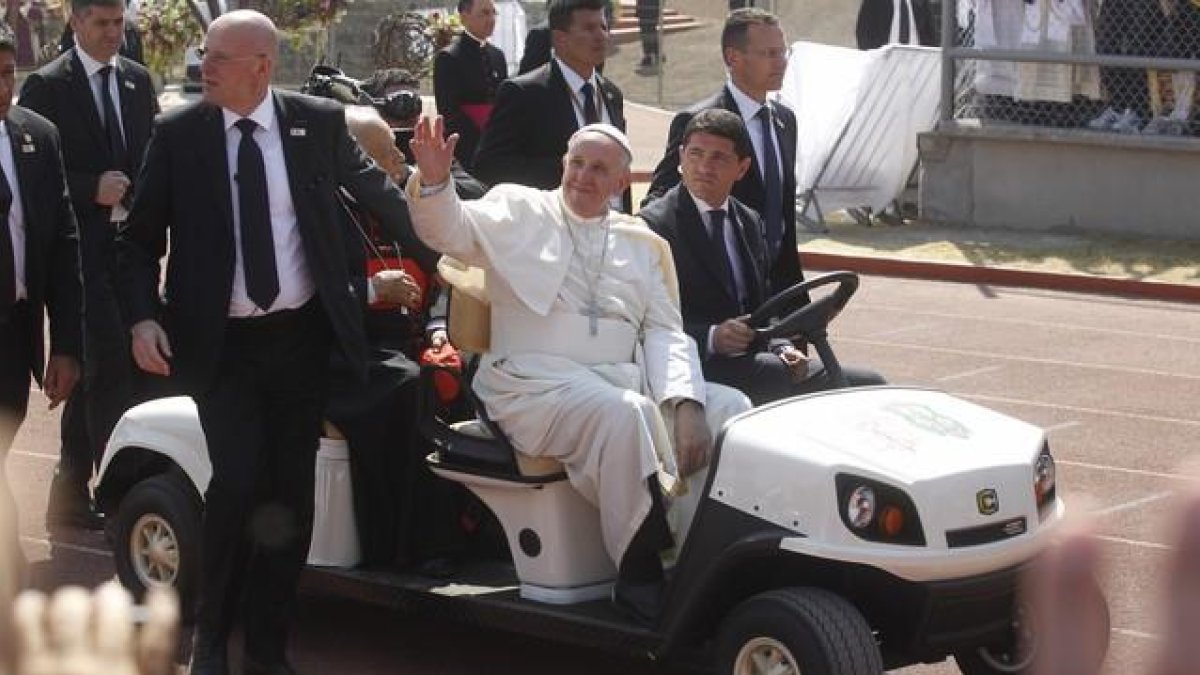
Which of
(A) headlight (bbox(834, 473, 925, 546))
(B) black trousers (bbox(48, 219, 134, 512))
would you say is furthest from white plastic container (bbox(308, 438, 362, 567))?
(B) black trousers (bbox(48, 219, 134, 512))

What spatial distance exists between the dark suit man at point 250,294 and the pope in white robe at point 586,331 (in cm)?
36

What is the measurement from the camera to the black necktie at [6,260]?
648 centimetres

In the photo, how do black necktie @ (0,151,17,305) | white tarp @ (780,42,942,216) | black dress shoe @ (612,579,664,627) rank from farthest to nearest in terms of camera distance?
white tarp @ (780,42,942,216) → black necktie @ (0,151,17,305) → black dress shoe @ (612,579,664,627)

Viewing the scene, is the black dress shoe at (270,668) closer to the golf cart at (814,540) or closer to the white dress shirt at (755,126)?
the golf cart at (814,540)

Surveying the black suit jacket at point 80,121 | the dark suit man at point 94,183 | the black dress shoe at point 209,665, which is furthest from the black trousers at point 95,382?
the black dress shoe at point 209,665

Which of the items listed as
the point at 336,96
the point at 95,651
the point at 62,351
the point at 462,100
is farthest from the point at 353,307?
the point at 462,100

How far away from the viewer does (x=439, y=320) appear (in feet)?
21.4

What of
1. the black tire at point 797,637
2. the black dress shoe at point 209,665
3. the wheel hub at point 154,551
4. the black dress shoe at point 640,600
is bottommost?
the black dress shoe at point 209,665

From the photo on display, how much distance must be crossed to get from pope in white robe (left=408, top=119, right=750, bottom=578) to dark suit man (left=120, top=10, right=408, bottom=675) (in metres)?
0.36

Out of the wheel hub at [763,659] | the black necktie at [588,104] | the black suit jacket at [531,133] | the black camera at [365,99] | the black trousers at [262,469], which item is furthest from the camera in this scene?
the black necktie at [588,104]

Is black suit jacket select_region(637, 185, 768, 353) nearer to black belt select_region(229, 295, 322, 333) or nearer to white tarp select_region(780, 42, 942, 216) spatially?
black belt select_region(229, 295, 322, 333)

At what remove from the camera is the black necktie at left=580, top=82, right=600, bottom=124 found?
338 inches

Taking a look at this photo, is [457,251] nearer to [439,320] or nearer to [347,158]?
[347,158]

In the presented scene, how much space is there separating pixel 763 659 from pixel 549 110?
3.96 m
